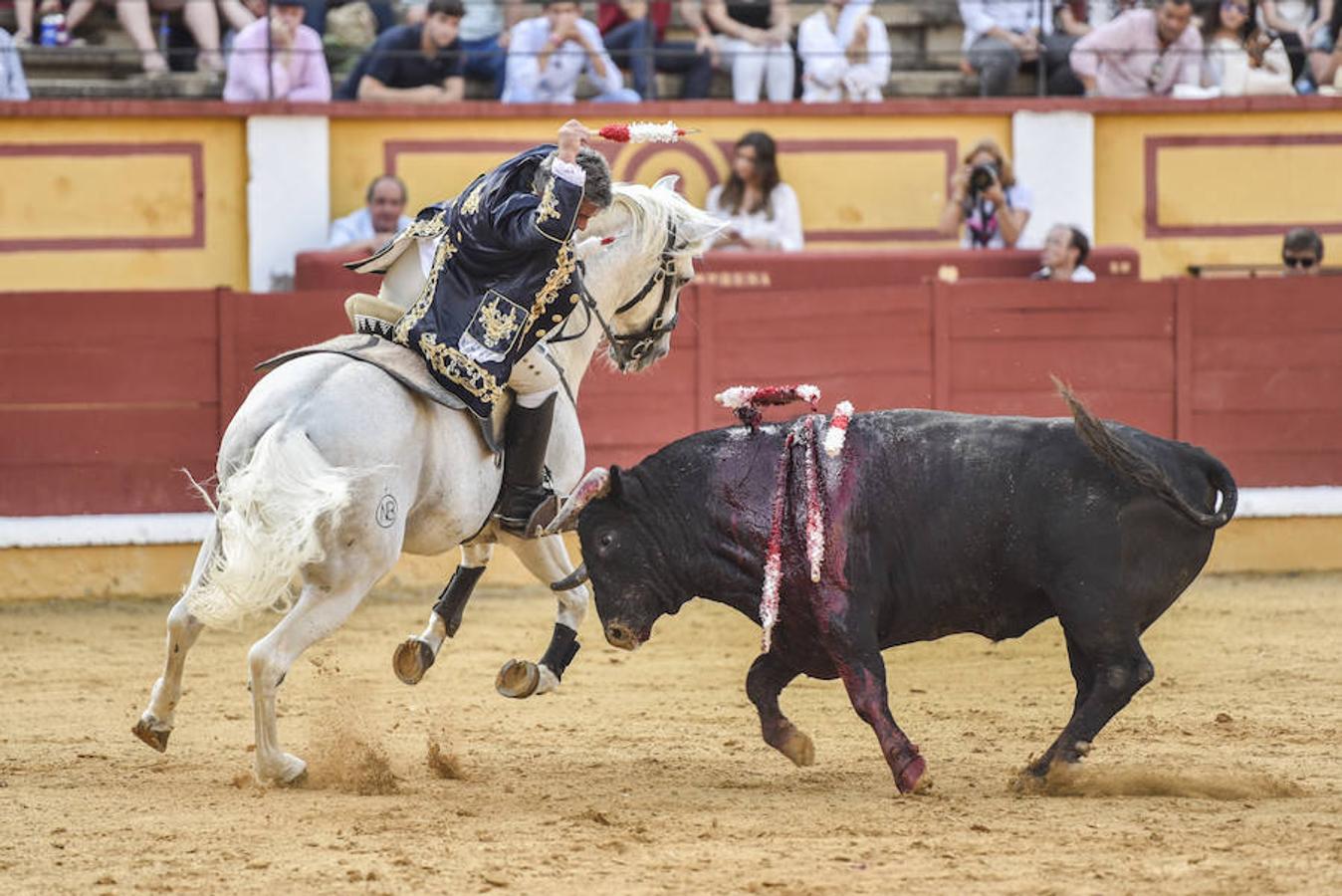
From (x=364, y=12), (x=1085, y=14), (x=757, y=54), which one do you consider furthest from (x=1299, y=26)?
(x=364, y=12)

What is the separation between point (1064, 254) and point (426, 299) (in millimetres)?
5228

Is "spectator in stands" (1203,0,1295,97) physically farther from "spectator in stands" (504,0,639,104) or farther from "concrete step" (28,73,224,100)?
"concrete step" (28,73,224,100)

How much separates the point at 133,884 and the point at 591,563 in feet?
5.00

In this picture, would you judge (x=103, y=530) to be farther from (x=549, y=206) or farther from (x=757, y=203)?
(x=549, y=206)

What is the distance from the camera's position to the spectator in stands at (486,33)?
36.5 feet

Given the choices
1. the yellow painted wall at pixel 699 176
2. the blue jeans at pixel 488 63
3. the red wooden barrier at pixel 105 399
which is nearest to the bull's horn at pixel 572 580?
the red wooden barrier at pixel 105 399

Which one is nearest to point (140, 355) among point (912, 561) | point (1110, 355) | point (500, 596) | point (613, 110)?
point (500, 596)

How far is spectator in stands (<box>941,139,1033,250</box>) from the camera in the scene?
34.8 feet

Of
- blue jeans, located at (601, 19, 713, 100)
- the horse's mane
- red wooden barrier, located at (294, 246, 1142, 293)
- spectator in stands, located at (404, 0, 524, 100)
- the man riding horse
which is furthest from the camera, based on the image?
spectator in stands, located at (404, 0, 524, 100)

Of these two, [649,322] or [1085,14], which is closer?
[649,322]

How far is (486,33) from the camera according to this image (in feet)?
38.1

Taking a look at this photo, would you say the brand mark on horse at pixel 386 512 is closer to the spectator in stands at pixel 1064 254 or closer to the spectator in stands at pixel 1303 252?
the spectator in stands at pixel 1064 254

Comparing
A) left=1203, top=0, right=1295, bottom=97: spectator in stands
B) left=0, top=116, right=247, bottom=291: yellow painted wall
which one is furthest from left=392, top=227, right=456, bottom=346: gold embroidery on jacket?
left=1203, top=0, right=1295, bottom=97: spectator in stands

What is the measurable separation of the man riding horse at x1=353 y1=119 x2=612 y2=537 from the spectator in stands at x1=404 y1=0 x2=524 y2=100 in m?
5.62
